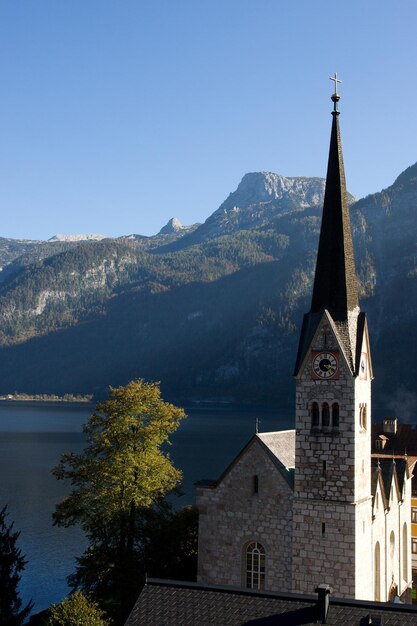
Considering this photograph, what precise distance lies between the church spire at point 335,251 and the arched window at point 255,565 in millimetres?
12598

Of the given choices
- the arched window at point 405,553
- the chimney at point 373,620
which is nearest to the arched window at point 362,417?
the chimney at point 373,620

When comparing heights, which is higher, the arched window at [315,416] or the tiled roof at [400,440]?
the tiled roof at [400,440]

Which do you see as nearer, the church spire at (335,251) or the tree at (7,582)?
the church spire at (335,251)

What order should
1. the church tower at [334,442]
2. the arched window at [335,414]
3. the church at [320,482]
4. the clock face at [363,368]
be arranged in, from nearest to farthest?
the church tower at [334,442]
the church at [320,482]
the arched window at [335,414]
the clock face at [363,368]

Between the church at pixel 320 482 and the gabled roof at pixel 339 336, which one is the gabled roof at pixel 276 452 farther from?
the gabled roof at pixel 339 336

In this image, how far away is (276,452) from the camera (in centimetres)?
4191

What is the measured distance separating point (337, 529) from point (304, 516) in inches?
68.6

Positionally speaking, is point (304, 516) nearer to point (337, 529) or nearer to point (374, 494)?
point (337, 529)

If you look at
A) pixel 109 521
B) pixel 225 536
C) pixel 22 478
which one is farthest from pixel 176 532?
pixel 22 478

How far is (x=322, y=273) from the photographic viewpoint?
1612 inches

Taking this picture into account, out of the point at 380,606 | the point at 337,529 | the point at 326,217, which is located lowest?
the point at 380,606

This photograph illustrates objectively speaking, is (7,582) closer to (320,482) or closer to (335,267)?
(320,482)

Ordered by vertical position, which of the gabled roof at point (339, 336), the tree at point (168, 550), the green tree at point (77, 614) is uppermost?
the gabled roof at point (339, 336)

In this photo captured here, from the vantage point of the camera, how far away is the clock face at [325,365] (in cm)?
3909
